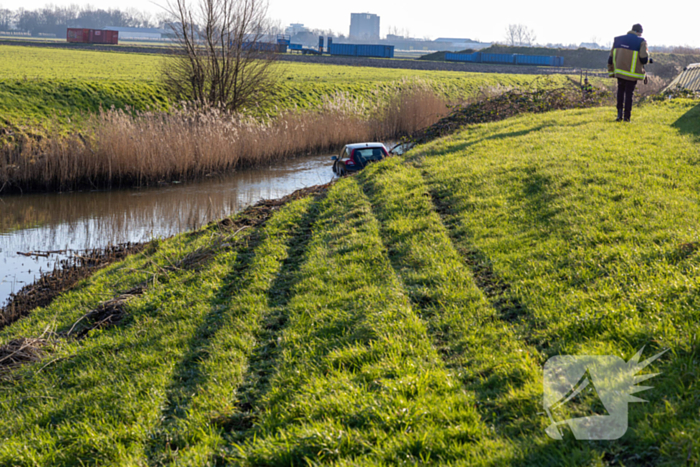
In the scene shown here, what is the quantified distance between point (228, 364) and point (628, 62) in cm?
1222

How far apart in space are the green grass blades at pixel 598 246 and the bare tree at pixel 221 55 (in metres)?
15.0

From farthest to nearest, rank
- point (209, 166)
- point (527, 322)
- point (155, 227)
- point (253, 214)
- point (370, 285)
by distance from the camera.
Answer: point (209, 166) < point (155, 227) < point (253, 214) < point (370, 285) < point (527, 322)

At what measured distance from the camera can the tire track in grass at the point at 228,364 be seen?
413 centimetres

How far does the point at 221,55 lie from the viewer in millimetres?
24438

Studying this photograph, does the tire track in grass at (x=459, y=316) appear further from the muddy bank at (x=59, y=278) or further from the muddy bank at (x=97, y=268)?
the muddy bank at (x=59, y=278)

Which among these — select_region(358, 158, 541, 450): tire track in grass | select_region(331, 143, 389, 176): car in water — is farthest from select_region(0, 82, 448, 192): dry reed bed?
select_region(358, 158, 541, 450): tire track in grass

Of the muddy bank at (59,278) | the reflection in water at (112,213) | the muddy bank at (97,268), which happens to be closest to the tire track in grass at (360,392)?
the muddy bank at (97,268)

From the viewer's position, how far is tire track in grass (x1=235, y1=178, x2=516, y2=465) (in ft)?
11.5

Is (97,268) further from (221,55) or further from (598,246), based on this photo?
(221,55)

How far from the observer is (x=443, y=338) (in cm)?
492

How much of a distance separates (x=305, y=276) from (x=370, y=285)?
1132 millimetres

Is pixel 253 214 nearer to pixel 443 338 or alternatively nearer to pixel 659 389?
pixel 443 338

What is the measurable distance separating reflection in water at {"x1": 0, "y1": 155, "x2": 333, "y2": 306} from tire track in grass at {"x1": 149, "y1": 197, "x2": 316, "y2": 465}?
6087 mm

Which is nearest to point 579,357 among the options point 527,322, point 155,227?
point 527,322
